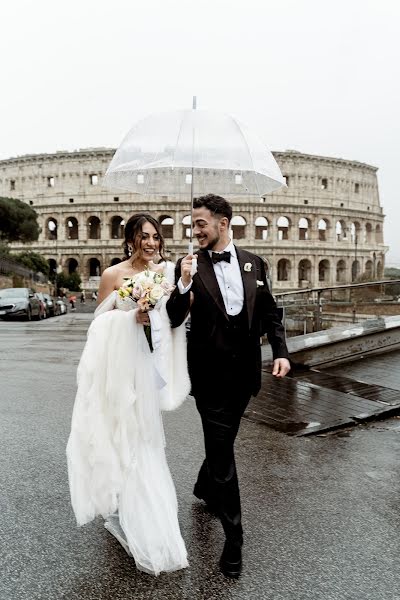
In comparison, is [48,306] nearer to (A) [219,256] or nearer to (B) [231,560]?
(A) [219,256]

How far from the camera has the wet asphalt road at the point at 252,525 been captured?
2.59 metres

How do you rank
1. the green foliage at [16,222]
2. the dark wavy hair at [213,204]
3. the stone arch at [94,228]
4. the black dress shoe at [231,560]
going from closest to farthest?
1. the black dress shoe at [231,560]
2. the dark wavy hair at [213,204]
3. the green foliage at [16,222]
4. the stone arch at [94,228]

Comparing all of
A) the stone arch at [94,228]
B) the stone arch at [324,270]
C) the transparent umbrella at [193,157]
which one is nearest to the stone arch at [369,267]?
the stone arch at [324,270]

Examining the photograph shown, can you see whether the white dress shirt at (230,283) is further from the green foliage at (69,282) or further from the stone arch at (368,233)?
the stone arch at (368,233)

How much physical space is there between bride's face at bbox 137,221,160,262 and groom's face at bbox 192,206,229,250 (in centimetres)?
25

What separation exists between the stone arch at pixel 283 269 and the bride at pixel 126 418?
69.3m

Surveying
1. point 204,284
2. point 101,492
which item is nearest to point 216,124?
point 204,284

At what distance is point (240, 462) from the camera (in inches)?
173

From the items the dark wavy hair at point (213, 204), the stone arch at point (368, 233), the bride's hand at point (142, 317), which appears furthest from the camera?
the stone arch at point (368, 233)

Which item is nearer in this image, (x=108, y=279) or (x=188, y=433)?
(x=108, y=279)

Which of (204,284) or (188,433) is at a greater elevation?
(204,284)

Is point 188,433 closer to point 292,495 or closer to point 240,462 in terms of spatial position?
point 240,462

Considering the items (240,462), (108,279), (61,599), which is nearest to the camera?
(61,599)

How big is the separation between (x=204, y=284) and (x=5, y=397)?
4472 millimetres
